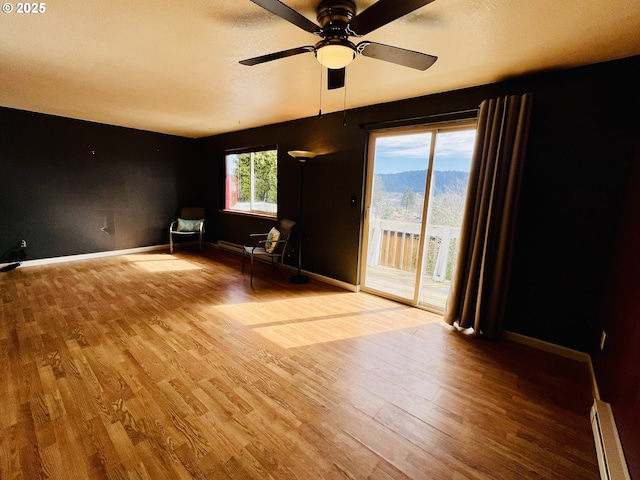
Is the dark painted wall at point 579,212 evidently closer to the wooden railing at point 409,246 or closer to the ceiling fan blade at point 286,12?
the wooden railing at point 409,246

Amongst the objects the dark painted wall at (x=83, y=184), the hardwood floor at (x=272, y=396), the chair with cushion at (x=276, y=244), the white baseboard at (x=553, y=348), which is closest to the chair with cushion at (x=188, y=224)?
the dark painted wall at (x=83, y=184)

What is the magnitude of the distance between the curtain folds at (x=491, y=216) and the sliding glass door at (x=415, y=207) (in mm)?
243

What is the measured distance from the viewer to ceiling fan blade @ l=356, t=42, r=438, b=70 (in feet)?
4.80

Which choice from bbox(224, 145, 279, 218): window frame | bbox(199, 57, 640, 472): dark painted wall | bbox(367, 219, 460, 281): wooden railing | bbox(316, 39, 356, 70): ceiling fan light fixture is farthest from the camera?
bbox(224, 145, 279, 218): window frame

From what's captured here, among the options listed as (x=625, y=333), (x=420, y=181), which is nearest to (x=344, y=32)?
(x=420, y=181)

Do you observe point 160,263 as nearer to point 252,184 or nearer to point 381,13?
point 252,184

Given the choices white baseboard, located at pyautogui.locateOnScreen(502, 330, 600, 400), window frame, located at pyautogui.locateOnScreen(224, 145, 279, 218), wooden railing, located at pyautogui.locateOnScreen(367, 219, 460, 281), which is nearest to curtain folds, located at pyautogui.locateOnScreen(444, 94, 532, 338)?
white baseboard, located at pyautogui.locateOnScreen(502, 330, 600, 400)

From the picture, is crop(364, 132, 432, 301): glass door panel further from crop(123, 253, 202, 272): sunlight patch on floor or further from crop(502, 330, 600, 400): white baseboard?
crop(123, 253, 202, 272): sunlight patch on floor

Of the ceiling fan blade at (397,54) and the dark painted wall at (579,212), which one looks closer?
the ceiling fan blade at (397,54)

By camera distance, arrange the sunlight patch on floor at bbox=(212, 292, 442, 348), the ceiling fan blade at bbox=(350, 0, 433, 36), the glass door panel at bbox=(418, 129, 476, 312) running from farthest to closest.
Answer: the glass door panel at bbox=(418, 129, 476, 312)
the sunlight patch on floor at bbox=(212, 292, 442, 348)
the ceiling fan blade at bbox=(350, 0, 433, 36)

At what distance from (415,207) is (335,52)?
2234 millimetres

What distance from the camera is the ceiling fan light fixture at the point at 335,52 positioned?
1.40 meters

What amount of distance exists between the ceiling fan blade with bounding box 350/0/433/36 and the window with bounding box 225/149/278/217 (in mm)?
3352

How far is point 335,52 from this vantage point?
1.42 m
